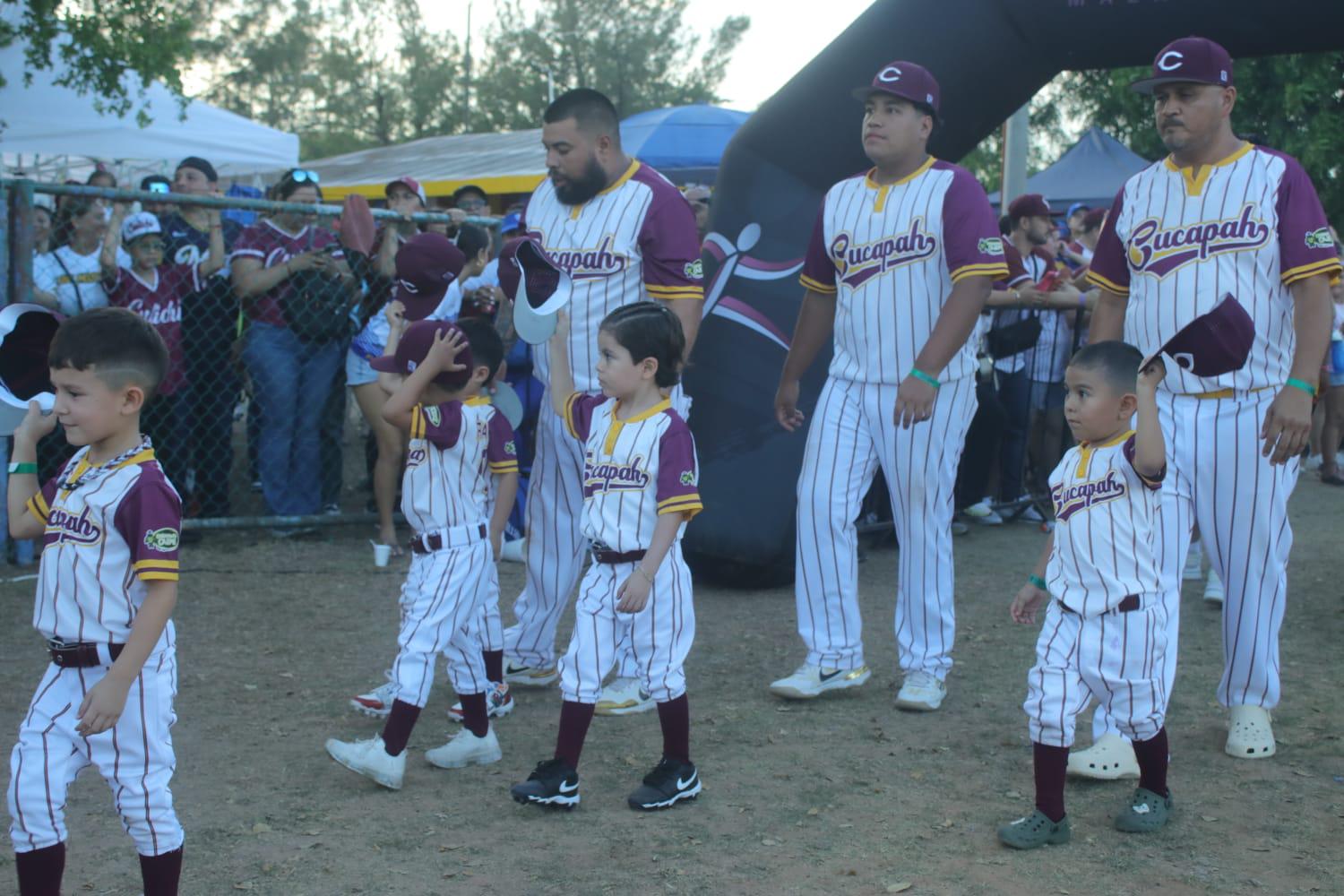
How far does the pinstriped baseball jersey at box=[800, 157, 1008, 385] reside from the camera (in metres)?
4.80

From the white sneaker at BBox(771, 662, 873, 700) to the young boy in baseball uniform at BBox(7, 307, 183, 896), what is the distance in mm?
2519

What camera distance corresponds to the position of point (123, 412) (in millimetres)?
3012

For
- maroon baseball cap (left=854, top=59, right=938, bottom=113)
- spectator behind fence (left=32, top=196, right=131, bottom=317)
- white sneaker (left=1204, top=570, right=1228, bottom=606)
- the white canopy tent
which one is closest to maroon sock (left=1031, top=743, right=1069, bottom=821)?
maroon baseball cap (left=854, top=59, right=938, bottom=113)

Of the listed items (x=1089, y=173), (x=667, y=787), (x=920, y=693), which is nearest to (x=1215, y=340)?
(x=920, y=693)

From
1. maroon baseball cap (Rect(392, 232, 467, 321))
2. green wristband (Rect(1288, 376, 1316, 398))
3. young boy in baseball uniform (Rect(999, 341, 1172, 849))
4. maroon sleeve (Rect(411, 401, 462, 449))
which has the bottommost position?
young boy in baseball uniform (Rect(999, 341, 1172, 849))

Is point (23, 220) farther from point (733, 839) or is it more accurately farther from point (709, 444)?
point (733, 839)

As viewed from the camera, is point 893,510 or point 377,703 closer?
point 377,703

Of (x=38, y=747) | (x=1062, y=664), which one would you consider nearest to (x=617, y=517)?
(x=1062, y=664)

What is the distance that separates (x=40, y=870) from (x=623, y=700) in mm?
2378

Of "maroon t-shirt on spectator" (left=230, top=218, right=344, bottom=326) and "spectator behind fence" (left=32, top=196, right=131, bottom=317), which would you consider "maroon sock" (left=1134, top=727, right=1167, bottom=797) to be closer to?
"maroon t-shirt on spectator" (left=230, top=218, right=344, bottom=326)

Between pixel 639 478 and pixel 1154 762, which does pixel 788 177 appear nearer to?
pixel 639 478

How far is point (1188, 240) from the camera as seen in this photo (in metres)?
4.22

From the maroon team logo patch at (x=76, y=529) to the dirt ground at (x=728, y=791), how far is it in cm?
95

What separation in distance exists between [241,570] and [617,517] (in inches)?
151
